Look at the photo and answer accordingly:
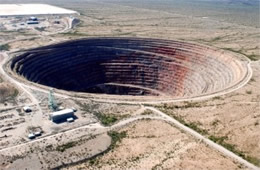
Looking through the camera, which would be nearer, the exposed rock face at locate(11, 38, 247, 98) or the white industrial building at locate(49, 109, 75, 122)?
the white industrial building at locate(49, 109, 75, 122)

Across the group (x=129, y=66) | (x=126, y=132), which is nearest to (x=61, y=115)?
(x=126, y=132)

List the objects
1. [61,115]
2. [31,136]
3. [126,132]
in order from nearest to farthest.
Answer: [31,136]
[126,132]
[61,115]

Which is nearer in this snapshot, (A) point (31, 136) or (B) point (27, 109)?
(A) point (31, 136)

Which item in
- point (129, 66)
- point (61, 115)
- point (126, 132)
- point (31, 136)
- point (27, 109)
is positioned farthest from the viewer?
point (129, 66)

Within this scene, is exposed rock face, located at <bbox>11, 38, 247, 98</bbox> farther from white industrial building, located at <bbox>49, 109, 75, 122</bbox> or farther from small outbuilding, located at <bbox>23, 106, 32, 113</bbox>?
white industrial building, located at <bbox>49, 109, 75, 122</bbox>

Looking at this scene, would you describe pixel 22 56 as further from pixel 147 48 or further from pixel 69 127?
pixel 69 127

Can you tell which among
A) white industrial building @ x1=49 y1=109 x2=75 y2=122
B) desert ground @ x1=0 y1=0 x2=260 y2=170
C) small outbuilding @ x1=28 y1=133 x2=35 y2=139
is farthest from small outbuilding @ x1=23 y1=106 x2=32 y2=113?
small outbuilding @ x1=28 y1=133 x2=35 y2=139

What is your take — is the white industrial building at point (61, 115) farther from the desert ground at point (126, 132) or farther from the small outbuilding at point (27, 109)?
the small outbuilding at point (27, 109)

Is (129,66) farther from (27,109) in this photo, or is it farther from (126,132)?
(126,132)
